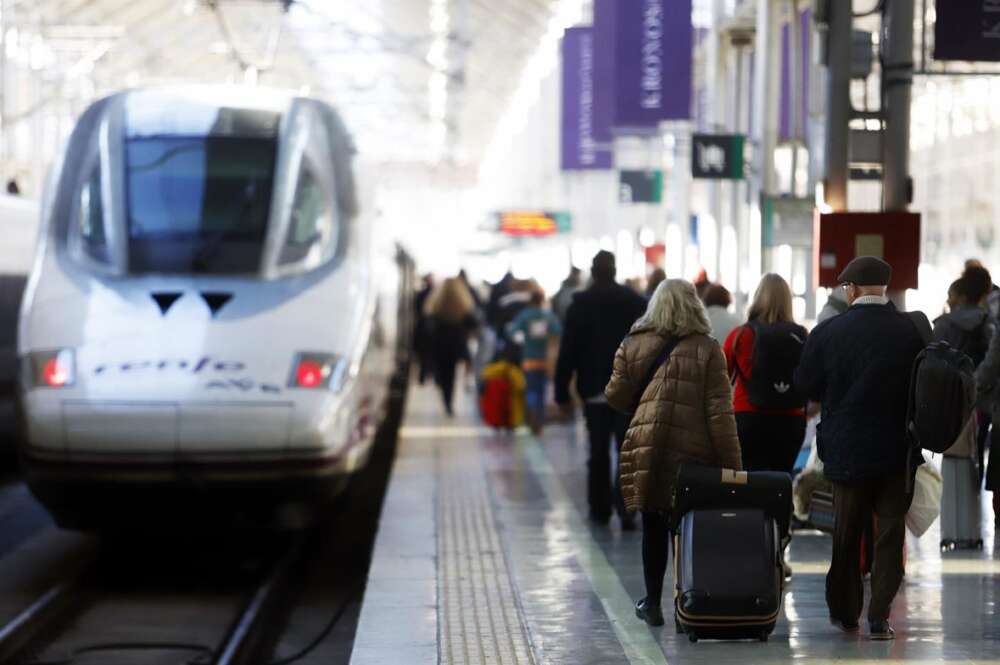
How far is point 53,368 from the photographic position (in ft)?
35.9

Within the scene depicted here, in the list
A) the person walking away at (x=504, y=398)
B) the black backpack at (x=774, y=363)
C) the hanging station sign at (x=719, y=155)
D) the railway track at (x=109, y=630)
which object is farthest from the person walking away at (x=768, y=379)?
the hanging station sign at (x=719, y=155)

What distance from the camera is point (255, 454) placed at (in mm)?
10797

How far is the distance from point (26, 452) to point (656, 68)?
552 inches

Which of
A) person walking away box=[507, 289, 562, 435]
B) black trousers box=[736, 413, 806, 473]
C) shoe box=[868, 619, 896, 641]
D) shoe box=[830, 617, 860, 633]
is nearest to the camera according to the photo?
shoe box=[868, 619, 896, 641]

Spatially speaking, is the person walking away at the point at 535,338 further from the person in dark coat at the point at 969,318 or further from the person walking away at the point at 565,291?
the person in dark coat at the point at 969,318

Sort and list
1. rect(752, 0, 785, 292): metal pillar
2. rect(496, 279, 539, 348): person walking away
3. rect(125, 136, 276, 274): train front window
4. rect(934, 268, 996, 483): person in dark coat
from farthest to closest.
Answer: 1. rect(752, 0, 785, 292): metal pillar
2. rect(496, 279, 539, 348): person walking away
3. rect(125, 136, 276, 274): train front window
4. rect(934, 268, 996, 483): person in dark coat

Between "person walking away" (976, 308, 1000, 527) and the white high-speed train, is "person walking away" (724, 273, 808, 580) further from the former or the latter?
the white high-speed train

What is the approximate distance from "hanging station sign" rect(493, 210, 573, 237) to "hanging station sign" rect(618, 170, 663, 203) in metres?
10.6

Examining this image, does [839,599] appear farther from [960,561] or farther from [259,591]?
[259,591]

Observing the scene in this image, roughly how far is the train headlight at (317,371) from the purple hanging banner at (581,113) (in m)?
16.6

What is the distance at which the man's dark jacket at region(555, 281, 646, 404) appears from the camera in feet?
39.1

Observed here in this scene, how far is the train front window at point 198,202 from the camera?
458 inches

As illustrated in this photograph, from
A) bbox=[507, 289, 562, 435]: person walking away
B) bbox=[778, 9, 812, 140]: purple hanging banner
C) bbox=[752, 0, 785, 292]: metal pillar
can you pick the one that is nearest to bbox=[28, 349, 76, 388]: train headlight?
bbox=[507, 289, 562, 435]: person walking away

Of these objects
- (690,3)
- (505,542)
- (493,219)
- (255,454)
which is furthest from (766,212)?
(493,219)
